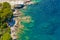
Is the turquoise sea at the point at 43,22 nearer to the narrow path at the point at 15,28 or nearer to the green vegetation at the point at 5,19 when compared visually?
the narrow path at the point at 15,28

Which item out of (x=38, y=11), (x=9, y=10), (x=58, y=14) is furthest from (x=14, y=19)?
(x=58, y=14)

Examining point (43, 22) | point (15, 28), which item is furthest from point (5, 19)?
point (43, 22)

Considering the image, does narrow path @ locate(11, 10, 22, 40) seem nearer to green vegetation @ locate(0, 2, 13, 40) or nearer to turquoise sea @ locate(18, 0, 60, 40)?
turquoise sea @ locate(18, 0, 60, 40)

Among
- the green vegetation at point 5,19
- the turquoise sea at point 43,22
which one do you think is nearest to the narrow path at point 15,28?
the turquoise sea at point 43,22

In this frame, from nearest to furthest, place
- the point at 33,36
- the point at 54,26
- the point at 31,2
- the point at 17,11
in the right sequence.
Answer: the point at 33,36 → the point at 54,26 → the point at 17,11 → the point at 31,2

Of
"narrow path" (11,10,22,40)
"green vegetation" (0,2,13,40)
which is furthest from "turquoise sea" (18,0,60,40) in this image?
"green vegetation" (0,2,13,40)

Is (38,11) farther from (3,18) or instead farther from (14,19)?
(3,18)

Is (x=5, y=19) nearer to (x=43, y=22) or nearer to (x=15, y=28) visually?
(x=15, y=28)
